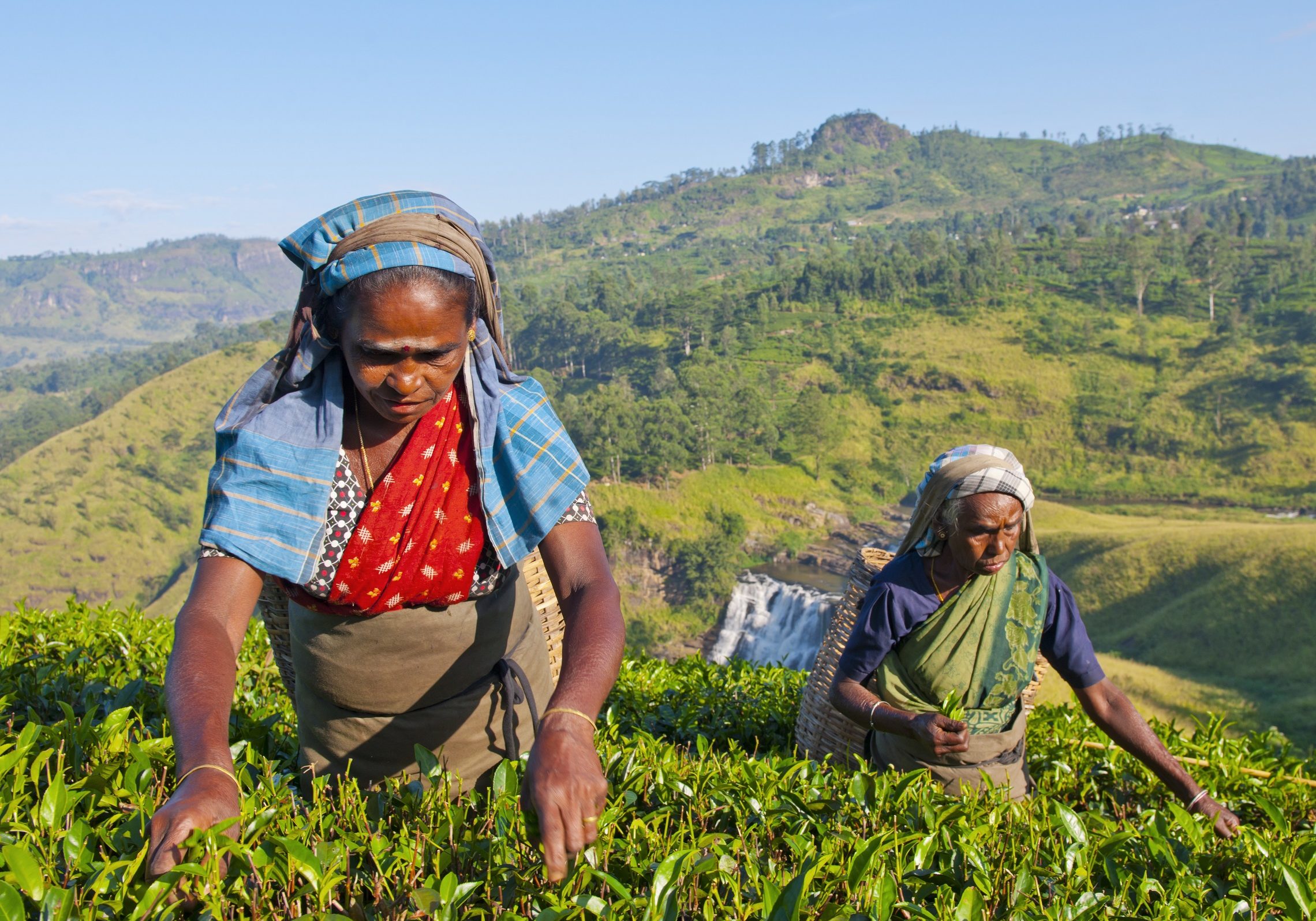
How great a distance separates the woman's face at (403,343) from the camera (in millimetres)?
1593

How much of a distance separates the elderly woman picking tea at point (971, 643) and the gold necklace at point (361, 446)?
152 cm

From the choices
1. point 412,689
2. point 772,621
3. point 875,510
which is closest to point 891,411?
point 875,510

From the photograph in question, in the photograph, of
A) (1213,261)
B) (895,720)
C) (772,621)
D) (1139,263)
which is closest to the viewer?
(895,720)

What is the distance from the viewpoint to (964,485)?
2678 millimetres

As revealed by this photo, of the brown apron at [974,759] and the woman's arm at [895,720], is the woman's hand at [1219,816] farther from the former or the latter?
the woman's arm at [895,720]

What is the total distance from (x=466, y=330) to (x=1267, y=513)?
5081cm

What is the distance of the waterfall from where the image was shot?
36.7 meters

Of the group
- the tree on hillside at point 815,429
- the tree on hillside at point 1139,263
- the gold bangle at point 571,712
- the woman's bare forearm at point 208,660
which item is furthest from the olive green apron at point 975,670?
the tree on hillside at point 1139,263

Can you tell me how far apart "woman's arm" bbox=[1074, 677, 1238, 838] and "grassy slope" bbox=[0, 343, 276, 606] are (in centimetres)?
6565

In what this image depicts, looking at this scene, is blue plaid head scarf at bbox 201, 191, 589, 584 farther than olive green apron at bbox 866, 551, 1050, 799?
No

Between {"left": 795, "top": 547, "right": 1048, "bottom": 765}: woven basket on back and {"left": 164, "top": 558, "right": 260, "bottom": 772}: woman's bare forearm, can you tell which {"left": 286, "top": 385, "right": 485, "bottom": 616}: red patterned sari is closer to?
{"left": 164, "top": 558, "right": 260, "bottom": 772}: woman's bare forearm

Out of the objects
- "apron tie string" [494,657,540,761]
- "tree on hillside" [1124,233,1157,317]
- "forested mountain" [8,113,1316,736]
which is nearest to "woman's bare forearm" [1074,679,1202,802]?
"apron tie string" [494,657,540,761]

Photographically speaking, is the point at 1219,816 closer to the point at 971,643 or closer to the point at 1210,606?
the point at 971,643

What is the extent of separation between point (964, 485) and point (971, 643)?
44 centimetres
